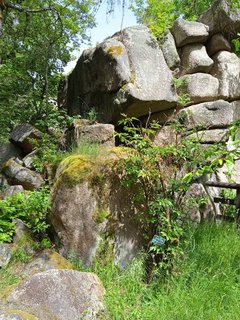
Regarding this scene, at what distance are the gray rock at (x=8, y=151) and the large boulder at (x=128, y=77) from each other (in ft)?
8.85

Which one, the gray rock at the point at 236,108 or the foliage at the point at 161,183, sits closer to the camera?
the foliage at the point at 161,183

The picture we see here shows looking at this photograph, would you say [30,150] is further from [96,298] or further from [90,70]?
[96,298]

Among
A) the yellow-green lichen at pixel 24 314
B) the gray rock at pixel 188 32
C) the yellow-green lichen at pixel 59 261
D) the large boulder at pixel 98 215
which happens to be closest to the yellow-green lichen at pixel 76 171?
the large boulder at pixel 98 215

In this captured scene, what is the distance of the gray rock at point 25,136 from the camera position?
8.67 metres

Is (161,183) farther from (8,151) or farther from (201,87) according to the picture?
(8,151)

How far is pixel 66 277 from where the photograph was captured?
2.94 metres

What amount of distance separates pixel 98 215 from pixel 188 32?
737 centimetres

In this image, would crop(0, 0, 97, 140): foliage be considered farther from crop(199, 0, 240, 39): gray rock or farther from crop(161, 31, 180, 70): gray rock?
crop(199, 0, 240, 39): gray rock

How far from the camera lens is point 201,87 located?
344 inches

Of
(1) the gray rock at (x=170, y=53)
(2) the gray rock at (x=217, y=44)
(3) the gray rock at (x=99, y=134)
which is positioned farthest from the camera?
(2) the gray rock at (x=217, y=44)

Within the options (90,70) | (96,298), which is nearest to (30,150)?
(90,70)

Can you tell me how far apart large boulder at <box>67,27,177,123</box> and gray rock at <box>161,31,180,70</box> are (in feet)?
2.88

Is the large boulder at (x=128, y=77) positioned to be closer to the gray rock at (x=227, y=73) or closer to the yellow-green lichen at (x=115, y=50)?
the yellow-green lichen at (x=115, y=50)

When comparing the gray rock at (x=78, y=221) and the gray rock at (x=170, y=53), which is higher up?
the gray rock at (x=170, y=53)
